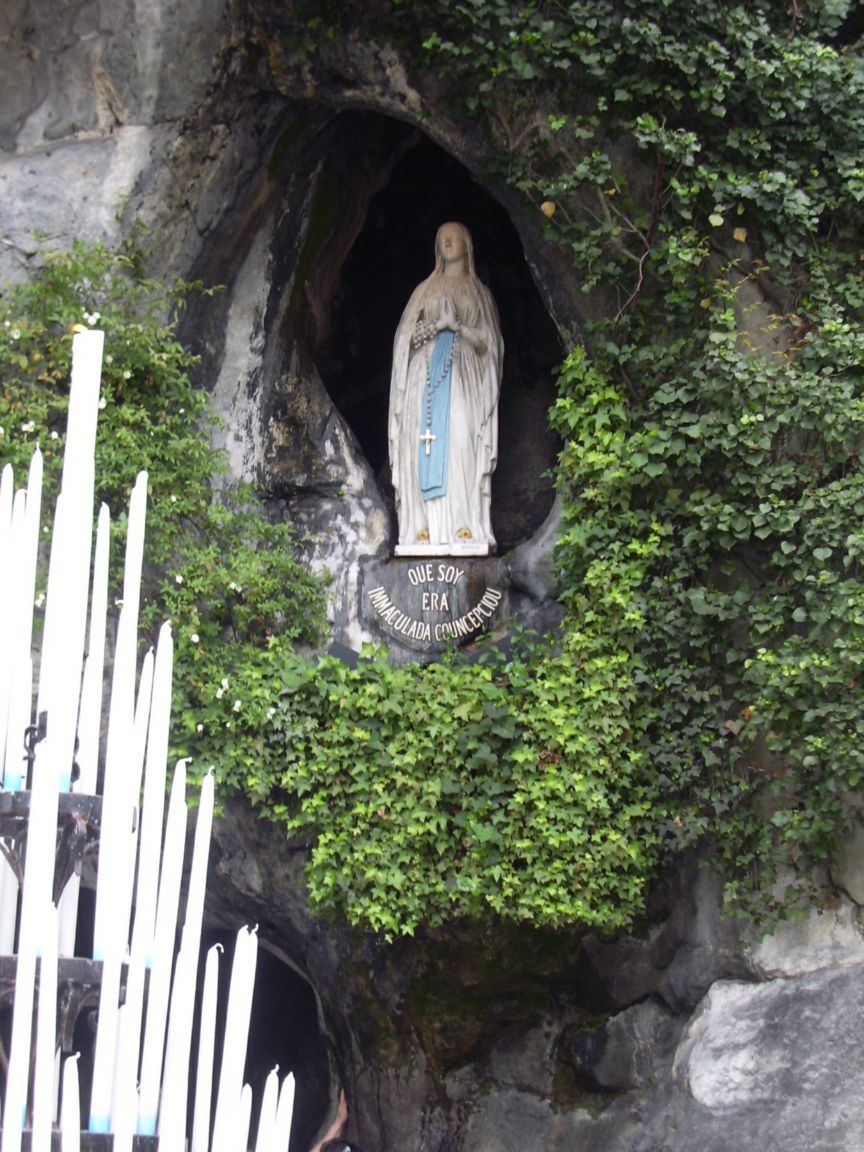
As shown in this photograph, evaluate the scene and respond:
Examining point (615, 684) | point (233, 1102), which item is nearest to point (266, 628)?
point (615, 684)

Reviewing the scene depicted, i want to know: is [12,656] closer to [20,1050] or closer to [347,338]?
[20,1050]

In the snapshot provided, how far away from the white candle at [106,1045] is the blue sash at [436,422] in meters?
4.67

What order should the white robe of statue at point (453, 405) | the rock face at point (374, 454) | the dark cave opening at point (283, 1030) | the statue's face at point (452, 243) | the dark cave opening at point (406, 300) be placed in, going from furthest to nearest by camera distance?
1. the dark cave opening at point (406, 300)
2. the dark cave opening at point (283, 1030)
3. the statue's face at point (452, 243)
4. the white robe of statue at point (453, 405)
5. the rock face at point (374, 454)

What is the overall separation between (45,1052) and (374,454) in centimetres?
579

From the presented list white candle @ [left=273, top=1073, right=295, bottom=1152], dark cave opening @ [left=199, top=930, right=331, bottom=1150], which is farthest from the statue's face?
white candle @ [left=273, top=1073, right=295, bottom=1152]

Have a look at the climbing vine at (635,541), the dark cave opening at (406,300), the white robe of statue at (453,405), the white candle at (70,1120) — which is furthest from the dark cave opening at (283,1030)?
the white candle at (70,1120)

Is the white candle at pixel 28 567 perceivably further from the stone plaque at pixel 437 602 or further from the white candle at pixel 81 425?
the stone plaque at pixel 437 602

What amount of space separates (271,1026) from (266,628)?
7.18 feet

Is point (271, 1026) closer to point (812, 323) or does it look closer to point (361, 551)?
point (361, 551)

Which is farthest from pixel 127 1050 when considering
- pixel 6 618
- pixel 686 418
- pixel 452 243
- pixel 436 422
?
pixel 452 243

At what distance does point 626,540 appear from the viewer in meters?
5.95

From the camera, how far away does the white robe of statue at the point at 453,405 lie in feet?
22.1

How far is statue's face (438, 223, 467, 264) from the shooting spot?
700cm

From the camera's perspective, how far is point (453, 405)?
682 centimetres
